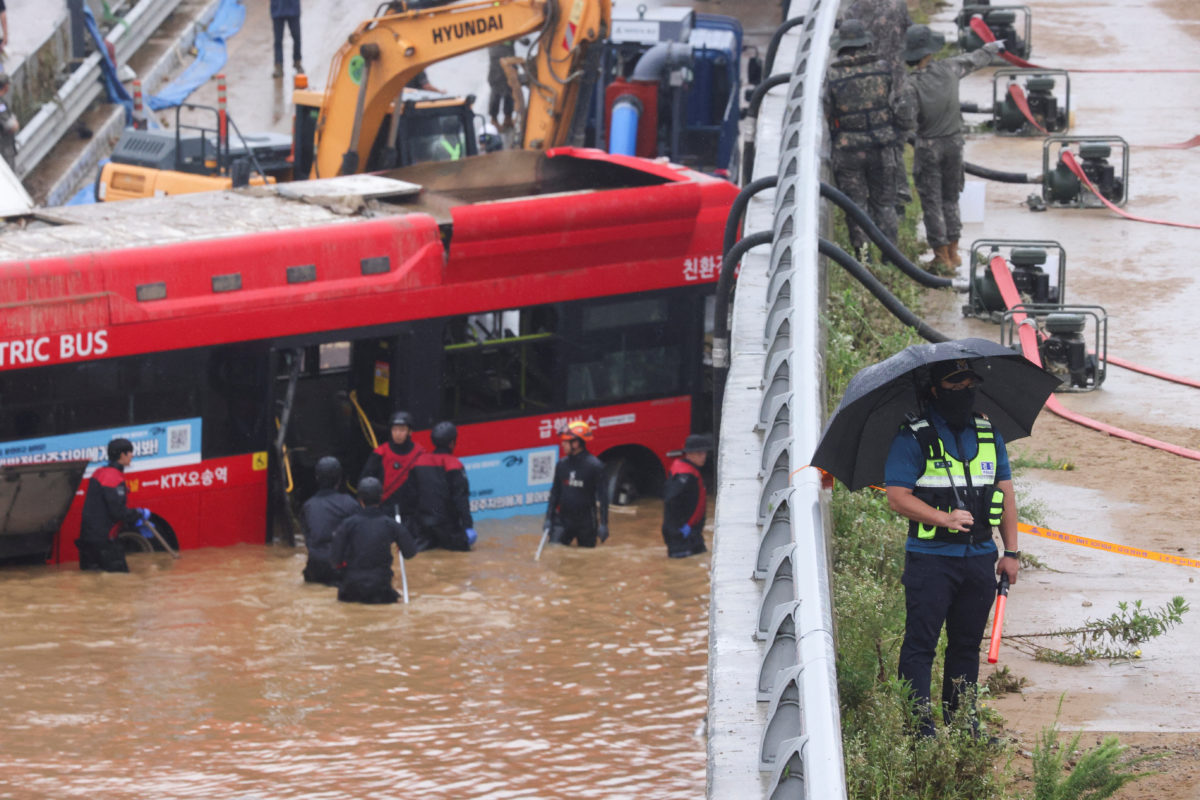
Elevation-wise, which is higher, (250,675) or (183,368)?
(183,368)

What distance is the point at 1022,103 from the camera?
19188 millimetres

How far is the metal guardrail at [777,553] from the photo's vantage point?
4594mm

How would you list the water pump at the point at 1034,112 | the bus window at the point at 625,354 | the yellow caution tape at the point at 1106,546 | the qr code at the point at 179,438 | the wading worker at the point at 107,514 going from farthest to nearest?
the water pump at the point at 1034,112 → the bus window at the point at 625,354 → the qr code at the point at 179,438 → the wading worker at the point at 107,514 → the yellow caution tape at the point at 1106,546

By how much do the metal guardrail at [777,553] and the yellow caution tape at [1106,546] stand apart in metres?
1.70

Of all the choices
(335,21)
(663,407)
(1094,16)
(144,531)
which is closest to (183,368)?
(144,531)

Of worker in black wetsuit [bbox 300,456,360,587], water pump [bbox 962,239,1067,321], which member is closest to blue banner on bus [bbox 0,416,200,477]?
worker in black wetsuit [bbox 300,456,360,587]

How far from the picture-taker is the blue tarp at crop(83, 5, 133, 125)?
93.0 ft

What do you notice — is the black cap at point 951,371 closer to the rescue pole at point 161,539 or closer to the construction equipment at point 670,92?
the rescue pole at point 161,539

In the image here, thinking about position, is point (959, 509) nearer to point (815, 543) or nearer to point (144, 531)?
point (815, 543)

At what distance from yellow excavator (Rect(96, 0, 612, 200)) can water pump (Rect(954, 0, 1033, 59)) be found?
4.60m

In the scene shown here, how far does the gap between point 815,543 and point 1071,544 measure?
13.0 feet

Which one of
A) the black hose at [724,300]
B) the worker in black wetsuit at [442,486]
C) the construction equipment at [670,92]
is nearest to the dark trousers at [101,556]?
the worker in black wetsuit at [442,486]

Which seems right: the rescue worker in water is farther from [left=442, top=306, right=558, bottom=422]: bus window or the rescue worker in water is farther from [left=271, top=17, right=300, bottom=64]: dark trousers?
[left=271, top=17, right=300, bottom=64]: dark trousers

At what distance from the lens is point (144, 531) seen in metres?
13.9
